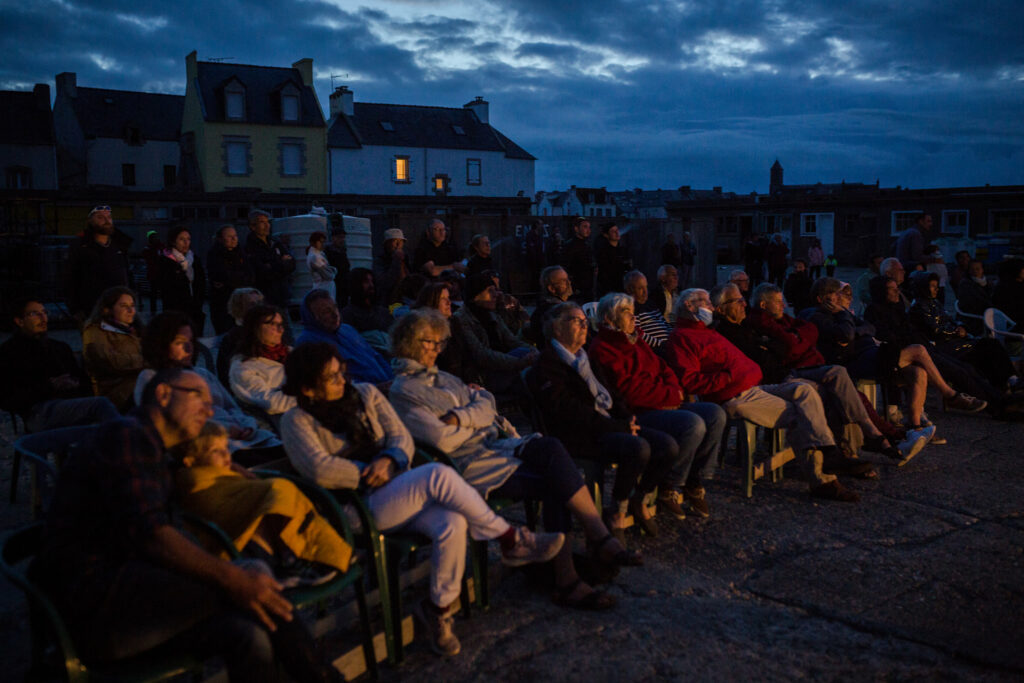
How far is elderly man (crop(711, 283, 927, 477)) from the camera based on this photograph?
5.71 metres

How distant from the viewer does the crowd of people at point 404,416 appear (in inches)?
94.2

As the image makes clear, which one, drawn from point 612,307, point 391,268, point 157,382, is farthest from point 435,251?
point 157,382

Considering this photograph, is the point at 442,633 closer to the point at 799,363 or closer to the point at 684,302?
the point at 684,302

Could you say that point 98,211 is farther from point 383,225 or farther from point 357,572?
point 383,225

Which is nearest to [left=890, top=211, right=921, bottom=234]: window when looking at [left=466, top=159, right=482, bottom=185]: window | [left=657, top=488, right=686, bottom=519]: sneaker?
[left=466, top=159, right=482, bottom=185]: window

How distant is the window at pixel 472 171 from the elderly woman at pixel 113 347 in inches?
1668

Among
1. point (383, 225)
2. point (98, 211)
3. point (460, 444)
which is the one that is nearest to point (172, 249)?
point (98, 211)

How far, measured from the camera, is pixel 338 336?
18.7 feet

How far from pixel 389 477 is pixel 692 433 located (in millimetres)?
1903

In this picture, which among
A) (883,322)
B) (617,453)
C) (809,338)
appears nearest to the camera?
(617,453)

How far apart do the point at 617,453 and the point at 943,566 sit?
170 centimetres

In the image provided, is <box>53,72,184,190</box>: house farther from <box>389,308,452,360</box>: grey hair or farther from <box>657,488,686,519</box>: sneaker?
<box>657,488,686,519</box>: sneaker

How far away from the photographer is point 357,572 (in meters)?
2.93

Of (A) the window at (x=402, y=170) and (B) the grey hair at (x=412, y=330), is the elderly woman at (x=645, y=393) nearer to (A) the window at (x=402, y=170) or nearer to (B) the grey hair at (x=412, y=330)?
(B) the grey hair at (x=412, y=330)
